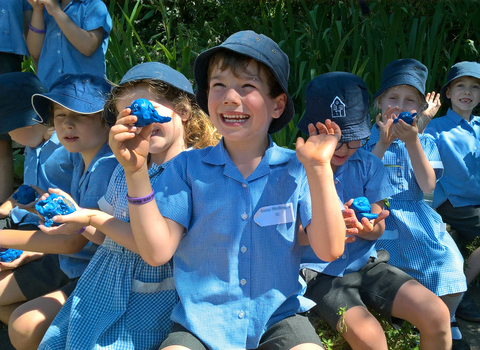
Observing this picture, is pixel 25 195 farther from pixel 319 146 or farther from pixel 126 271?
pixel 319 146

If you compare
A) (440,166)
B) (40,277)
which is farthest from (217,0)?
(40,277)

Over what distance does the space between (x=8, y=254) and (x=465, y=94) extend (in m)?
2.80

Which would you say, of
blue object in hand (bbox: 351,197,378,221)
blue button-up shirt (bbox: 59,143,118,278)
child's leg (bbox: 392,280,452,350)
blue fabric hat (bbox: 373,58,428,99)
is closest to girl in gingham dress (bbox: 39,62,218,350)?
blue button-up shirt (bbox: 59,143,118,278)

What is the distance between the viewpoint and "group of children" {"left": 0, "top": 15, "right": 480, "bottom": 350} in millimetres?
1635

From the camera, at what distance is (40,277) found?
7.47 feet

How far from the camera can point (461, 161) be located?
3.05m

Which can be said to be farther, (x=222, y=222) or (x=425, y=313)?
(x=425, y=313)

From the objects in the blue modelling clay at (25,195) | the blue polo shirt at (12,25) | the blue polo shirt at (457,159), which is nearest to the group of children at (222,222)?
the blue modelling clay at (25,195)

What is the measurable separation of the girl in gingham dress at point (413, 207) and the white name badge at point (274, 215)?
3.01 feet

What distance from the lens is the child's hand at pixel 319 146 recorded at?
60.2 inches

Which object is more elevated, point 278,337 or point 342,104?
point 342,104

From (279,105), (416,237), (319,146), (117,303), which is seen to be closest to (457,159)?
(416,237)

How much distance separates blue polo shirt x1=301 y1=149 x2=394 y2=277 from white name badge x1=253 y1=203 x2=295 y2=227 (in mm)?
503

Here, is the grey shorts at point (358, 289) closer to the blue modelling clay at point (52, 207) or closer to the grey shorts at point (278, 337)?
the grey shorts at point (278, 337)
